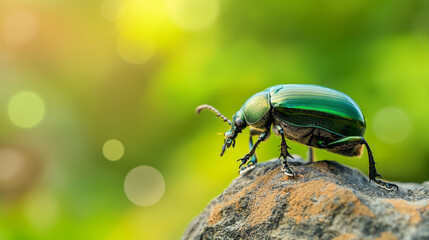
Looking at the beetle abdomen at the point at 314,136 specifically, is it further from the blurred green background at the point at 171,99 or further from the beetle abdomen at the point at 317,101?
the blurred green background at the point at 171,99

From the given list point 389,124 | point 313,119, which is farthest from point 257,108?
point 389,124

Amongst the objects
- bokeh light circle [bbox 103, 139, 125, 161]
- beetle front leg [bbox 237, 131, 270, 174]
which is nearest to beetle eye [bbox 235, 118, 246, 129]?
beetle front leg [bbox 237, 131, 270, 174]

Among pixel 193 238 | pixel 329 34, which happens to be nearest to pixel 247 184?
pixel 193 238

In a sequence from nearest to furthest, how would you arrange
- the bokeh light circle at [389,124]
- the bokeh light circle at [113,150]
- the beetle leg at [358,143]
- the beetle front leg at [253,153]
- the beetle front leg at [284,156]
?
the beetle front leg at [284,156]
the beetle leg at [358,143]
the beetle front leg at [253,153]
the bokeh light circle at [389,124]
the bokeh light circle at [113,150]

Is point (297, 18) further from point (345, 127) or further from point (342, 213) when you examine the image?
point (342, 213)

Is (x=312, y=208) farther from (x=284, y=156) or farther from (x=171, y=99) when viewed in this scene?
(x=171, y=99)

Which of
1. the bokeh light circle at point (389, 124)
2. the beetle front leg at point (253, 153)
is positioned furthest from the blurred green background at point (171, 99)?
the beetle front leg at point (253, 153)
